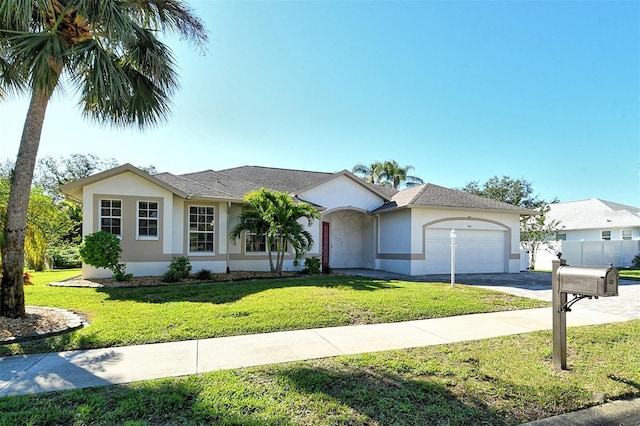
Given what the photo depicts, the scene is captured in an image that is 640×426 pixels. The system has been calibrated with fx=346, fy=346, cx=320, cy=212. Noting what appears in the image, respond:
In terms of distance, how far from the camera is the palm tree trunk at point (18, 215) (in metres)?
6.34

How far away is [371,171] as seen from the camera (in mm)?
33562

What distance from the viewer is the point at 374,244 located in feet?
60.8

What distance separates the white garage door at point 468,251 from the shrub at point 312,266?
17.1 ft

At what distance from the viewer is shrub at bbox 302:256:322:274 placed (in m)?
14.6

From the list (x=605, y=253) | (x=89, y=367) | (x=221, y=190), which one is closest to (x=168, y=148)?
(x=221, y=190)

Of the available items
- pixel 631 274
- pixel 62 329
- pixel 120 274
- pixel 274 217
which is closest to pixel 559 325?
pixel 62 329

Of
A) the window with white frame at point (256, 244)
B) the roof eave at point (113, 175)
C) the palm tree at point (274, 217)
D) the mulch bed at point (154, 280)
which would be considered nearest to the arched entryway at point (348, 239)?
the window with white frame at point (256, 244)

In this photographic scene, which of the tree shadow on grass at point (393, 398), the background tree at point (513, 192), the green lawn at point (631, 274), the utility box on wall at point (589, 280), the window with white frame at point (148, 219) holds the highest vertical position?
the background tree at point (513, 192)

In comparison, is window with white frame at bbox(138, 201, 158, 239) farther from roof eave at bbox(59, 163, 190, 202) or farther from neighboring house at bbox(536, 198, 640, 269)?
neighboring house at bbox(536, 198, 640, 269)

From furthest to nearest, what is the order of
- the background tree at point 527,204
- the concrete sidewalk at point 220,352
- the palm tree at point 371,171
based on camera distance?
the palm tree at point 371,171 → the background tree at point 527,204 → the concrete sidewalk at point 220,352

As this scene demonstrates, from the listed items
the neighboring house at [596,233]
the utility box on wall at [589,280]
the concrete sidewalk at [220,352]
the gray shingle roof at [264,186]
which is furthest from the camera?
the neighboring house at [596,233]

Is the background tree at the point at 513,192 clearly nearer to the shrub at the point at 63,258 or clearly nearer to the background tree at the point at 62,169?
the shrub at the point at 63,258

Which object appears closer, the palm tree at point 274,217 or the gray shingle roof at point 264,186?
the palm tree at point 274,217

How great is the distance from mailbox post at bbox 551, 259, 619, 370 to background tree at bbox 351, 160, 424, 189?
2878cm
